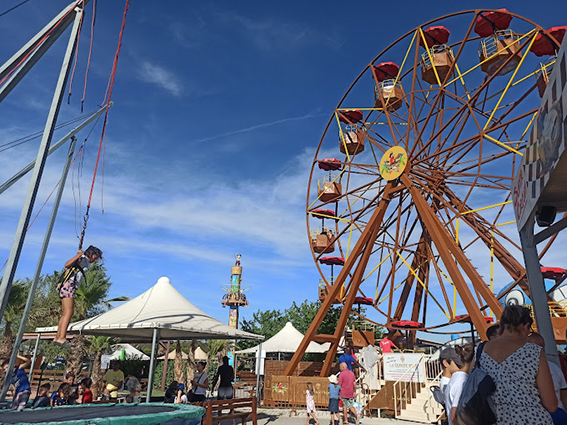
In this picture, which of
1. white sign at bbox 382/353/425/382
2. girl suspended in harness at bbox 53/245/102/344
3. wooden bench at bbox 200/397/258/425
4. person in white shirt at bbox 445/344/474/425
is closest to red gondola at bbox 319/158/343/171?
white sign at bbox 382/353/425/382

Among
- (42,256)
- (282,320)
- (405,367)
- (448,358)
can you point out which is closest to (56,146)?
(42,256)

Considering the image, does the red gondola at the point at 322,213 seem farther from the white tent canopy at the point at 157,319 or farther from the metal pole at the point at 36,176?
the metal pole at the point at 36,176

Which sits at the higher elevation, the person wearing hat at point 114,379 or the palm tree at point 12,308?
the palm tree at point 12,308

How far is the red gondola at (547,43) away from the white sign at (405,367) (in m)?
10.5

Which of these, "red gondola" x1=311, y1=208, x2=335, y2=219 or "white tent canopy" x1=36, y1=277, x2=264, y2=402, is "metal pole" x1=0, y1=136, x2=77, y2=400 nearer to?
"white tent canopy" x1=36, y1=277, x2=264, y2=402

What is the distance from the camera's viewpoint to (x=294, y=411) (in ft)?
43.7

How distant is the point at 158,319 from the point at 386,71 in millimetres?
14463

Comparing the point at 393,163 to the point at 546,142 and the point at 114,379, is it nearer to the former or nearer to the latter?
the point at 114,379

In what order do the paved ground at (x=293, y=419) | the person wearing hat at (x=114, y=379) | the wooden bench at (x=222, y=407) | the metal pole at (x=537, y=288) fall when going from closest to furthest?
1. the metal pole at (x=537, y=288)
2. the wooden bench at (x=222, y=407)
3. the person wearing hat at (x=114, y=379)
4. the paved ground at (x=293, y=419)

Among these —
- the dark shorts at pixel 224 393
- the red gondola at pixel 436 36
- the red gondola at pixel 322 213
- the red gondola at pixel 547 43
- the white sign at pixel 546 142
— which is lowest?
the dark shorts at pixel 224 393

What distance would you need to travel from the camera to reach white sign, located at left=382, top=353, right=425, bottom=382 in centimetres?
1181

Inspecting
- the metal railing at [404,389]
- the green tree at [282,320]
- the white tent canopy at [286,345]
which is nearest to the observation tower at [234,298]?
the green tree at [282,320]

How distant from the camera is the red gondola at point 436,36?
16047 millimetres

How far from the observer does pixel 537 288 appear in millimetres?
4211
